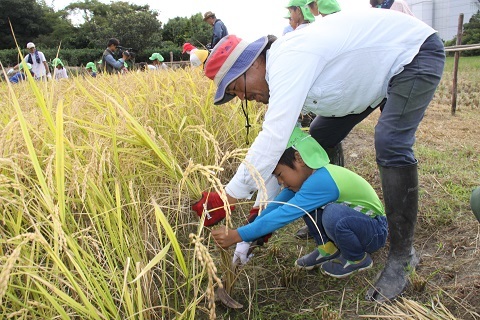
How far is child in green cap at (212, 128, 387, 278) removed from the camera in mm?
1396

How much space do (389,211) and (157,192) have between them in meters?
0.86

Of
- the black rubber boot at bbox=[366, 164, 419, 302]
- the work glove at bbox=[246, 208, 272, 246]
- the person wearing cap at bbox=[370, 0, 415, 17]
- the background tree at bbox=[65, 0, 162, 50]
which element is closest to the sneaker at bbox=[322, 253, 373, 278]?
the black rubber boot at bbox=[366, 164, 419, 302]

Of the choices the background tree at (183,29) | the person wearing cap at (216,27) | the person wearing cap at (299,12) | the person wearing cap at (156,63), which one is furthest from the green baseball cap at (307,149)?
the background tree at (183,29)

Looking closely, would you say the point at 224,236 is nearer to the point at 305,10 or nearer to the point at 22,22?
the point at 305,10

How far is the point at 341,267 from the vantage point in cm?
160

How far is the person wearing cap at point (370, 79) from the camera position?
4.26ft

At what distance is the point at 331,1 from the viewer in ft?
10.7

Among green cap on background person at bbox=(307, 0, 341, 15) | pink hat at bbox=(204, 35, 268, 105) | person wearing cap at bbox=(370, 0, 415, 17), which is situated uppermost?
pink hat at bbox=(204, 35, 268, 105)

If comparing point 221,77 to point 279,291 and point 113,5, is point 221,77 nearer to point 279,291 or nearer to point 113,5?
point 279,291

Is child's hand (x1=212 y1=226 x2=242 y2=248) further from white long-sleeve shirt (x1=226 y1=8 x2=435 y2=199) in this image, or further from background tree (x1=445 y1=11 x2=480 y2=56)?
background tree (x1=445 y1=11 x2=480 y2=56)

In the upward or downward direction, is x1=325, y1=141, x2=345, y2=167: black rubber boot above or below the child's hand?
below

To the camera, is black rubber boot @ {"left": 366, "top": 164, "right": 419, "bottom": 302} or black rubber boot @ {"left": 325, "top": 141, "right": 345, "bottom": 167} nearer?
black rubber boot @ {"left": 366, "top": 164, "right": 419, "bottom": 302}

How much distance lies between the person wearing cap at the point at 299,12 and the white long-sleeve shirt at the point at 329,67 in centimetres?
211

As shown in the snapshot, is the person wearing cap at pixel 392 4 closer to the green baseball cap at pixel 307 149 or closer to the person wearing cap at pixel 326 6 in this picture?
the person wearing cap at pixel 326 6
